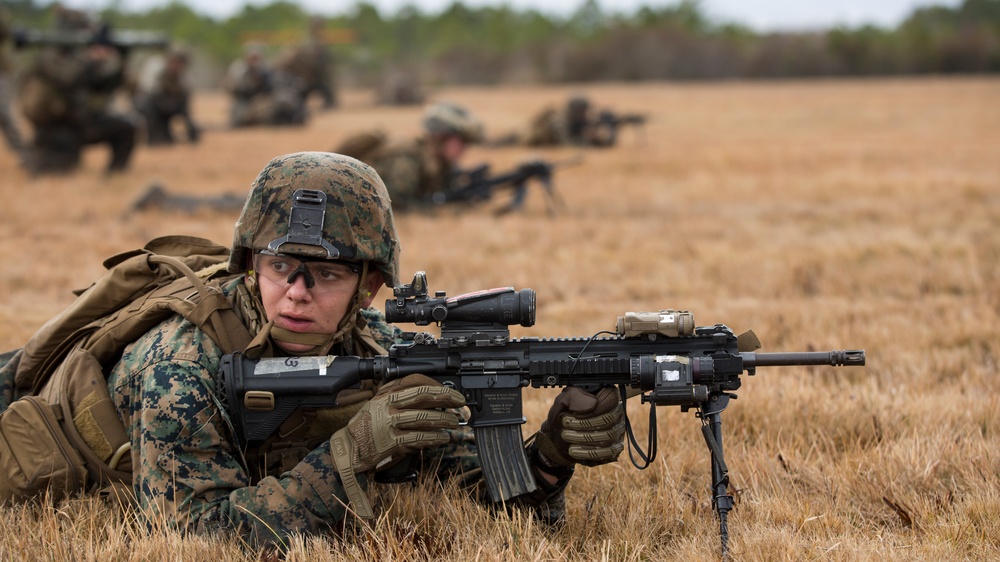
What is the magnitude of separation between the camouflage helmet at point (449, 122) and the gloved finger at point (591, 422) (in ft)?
31.7

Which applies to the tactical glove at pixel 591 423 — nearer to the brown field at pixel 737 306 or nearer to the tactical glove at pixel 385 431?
the brown field at pixel 737 306

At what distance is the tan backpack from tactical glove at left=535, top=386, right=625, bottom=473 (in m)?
1.27

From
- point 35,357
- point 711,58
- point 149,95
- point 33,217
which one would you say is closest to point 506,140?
point 149,95

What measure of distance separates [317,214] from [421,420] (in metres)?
0.86

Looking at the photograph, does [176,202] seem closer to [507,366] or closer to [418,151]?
[418,151]

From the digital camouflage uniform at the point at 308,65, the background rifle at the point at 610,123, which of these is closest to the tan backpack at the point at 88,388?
the background rifle at the point at 610,123

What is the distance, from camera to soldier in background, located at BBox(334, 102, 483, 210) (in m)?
13.2

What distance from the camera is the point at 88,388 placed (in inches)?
159

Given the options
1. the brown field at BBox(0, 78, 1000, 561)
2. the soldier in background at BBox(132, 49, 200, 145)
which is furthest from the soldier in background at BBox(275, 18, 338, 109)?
the brown field at BBox(0, 78, 1000, 561)

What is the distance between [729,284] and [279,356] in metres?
6.11

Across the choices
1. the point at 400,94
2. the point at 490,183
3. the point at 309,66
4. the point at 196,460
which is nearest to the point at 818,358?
the point at 196,460

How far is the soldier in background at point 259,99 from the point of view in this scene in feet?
102

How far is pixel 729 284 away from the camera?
938 cm

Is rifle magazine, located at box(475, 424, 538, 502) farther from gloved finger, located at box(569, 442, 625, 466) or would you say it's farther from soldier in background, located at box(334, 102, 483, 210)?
soldier in background, located at box(334, 102, 483, 210)
